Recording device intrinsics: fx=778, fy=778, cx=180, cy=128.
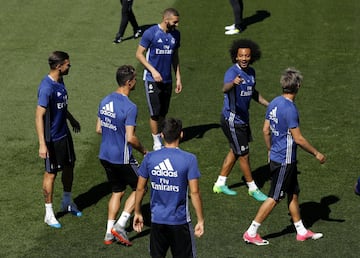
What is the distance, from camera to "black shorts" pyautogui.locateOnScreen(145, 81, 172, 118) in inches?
556

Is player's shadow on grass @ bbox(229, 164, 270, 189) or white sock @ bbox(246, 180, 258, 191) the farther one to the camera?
player's shadow on grass @ bbox(229, 164, 270, 189)

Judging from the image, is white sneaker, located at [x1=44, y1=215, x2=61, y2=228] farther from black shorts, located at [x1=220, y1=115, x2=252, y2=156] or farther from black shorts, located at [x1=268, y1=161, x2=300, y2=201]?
black shorts, located at [x1=268, y1=161, x2=300, y2=201]

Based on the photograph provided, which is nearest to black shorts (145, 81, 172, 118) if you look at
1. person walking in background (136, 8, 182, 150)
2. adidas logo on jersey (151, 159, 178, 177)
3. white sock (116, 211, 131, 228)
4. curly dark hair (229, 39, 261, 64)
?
person walking in background (136, 8, 182, 150)

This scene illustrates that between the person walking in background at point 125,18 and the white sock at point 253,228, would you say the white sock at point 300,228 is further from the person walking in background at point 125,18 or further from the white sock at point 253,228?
the person walking in background at point 125,18

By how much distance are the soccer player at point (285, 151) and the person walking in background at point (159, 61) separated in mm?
3466

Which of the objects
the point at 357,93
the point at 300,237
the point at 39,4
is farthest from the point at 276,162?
the point at 39,4

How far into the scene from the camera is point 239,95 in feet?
39.9

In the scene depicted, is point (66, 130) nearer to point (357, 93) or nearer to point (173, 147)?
point (173, 147)

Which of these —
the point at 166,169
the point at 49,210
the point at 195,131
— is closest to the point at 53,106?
the point at 49,210

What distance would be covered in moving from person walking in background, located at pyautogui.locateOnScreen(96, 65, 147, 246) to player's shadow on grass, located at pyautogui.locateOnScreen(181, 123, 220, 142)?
3720 millimetres

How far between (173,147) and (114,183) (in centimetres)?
260

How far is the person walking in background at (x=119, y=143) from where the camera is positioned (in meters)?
10.5

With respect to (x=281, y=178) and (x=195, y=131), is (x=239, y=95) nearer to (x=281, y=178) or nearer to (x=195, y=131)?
(x=281, y=178)

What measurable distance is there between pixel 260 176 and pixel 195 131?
2.12 metres
